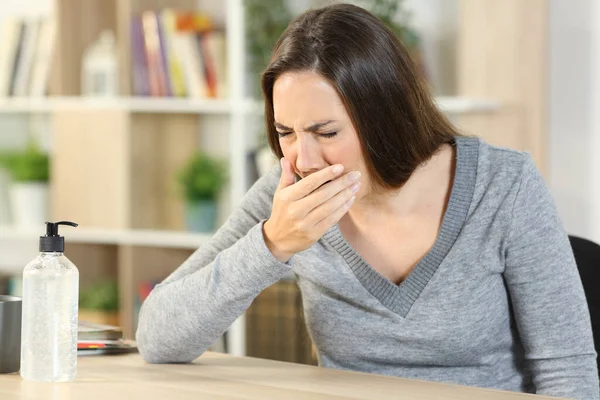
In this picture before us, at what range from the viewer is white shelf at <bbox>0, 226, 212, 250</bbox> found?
10.8 feet

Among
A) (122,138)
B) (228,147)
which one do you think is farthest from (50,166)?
(228,147)

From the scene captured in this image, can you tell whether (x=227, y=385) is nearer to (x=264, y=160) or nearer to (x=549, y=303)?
(x=549, y=303)

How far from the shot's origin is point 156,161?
11.5ft

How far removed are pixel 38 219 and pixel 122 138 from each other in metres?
Result: 0.55

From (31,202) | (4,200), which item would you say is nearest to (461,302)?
(31,202)

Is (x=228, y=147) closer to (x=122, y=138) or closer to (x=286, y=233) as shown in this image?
(x=122, y=138)

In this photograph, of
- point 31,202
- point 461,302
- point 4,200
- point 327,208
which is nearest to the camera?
point 327,208

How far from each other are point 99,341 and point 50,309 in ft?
0.92

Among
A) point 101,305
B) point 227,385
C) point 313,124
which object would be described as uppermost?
point 313,124

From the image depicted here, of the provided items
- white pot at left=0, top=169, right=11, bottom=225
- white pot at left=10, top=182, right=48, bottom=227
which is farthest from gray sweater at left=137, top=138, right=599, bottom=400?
white pot at left=0, top=169, right=11, bottom=225

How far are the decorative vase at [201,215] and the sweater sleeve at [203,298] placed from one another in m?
1.76

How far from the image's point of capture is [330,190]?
A: 54.2 inches

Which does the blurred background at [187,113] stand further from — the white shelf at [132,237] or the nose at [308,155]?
the nose at [308,155]

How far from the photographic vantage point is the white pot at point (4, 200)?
12.7 ft
